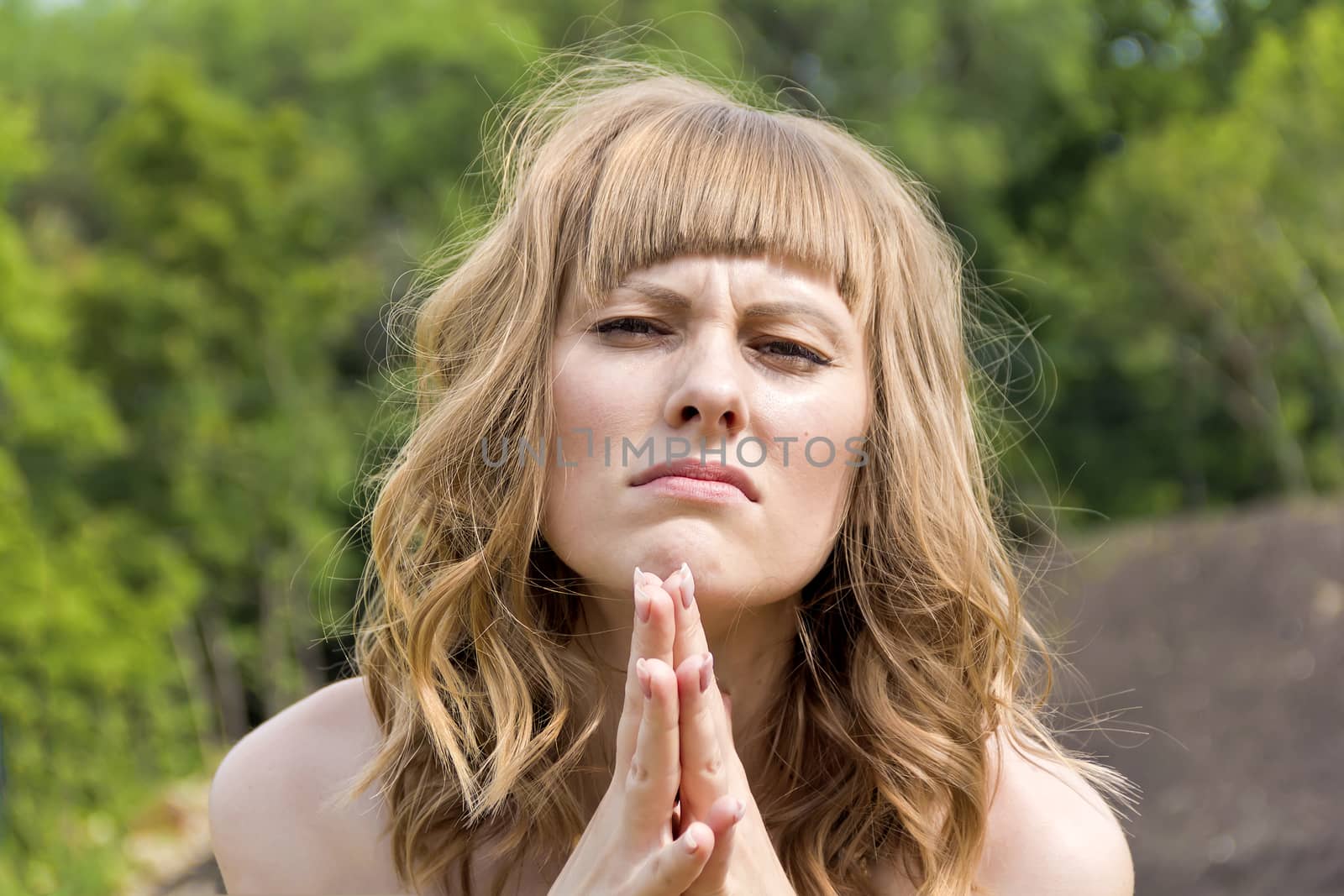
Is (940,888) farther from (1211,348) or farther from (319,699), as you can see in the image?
(1211,348)

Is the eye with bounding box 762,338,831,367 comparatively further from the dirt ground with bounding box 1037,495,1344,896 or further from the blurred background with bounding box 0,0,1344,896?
the dirt ground with bounding box 1037,495,1344,896

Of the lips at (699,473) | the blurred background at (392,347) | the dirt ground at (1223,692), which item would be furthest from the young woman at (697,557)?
the dirt ground at (1223,692)

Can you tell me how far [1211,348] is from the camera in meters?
18.0

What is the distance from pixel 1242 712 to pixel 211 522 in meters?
10.4

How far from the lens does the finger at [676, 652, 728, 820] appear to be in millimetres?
1492

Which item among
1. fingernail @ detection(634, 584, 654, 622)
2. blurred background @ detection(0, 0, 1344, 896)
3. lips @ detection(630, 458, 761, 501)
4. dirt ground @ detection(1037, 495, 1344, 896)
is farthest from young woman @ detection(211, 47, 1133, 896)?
dirt ground @ detection(1037, 495, 1344, 896)

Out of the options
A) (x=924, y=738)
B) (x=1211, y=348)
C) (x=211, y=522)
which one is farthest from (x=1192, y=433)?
(x=924, y=738)

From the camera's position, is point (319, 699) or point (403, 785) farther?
point (319, 699)

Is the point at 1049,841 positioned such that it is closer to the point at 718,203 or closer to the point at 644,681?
the point at 644,681

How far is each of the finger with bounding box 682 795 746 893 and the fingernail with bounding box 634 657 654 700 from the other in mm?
151

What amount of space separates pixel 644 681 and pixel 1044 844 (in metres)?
0.79

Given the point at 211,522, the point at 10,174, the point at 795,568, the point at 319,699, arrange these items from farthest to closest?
the point at 211,522
the point at 10,174
the point at 319,699
the point at 795,568

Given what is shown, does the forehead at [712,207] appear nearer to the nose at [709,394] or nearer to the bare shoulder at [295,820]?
the nose at [709,394]

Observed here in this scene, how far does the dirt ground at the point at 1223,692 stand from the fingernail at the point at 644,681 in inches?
178
